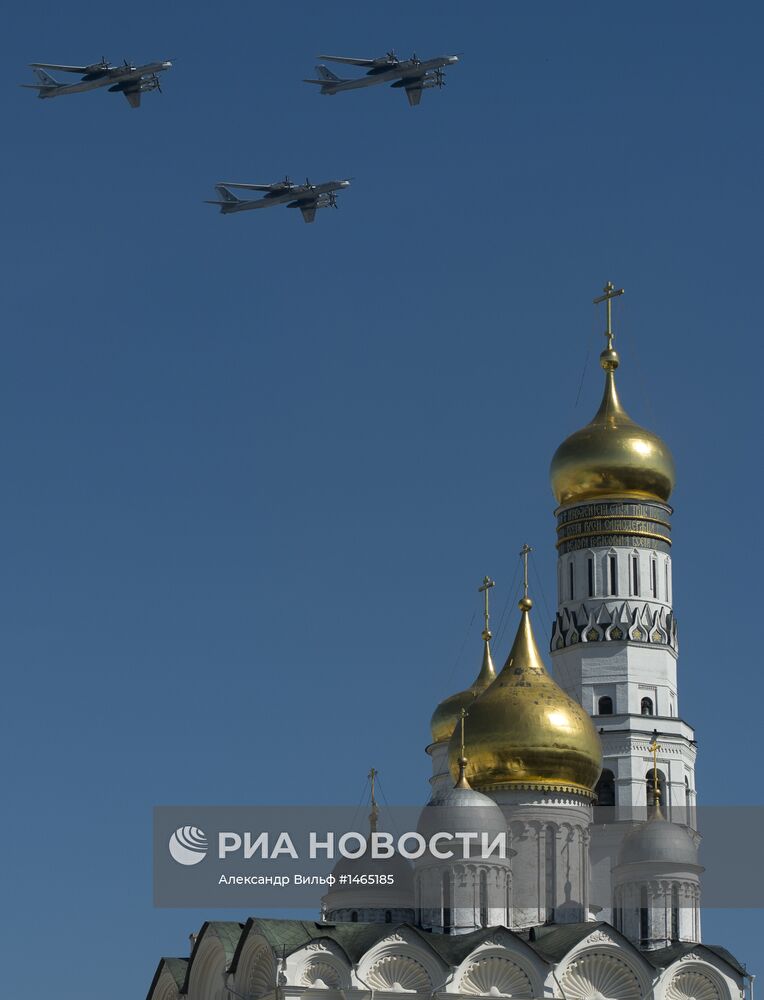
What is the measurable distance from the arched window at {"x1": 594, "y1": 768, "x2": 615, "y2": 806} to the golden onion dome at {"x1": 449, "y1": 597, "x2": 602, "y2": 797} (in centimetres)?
401

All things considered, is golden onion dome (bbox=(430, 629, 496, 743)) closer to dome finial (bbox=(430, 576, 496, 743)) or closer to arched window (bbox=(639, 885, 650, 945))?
dome finial (bbox=(430, 576, 496, 743))

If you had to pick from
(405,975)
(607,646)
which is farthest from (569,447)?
(405,975)

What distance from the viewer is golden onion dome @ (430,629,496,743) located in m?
59.9

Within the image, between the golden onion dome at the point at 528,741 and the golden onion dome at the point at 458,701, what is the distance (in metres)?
7.79

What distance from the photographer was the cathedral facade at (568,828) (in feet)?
153

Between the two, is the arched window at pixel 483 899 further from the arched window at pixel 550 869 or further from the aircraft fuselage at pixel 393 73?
the aircraft fuselage at pixel 393 73

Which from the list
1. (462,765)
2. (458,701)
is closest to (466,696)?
(458,701)

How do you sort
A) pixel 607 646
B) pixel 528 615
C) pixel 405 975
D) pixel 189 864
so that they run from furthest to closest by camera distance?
pixel 607 646 → pixel 528 615 → pixel 189 864 → pixel 405 975

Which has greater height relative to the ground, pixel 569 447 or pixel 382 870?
pixel 569 447

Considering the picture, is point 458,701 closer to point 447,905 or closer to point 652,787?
point 652,787

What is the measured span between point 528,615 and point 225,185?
11.3 metres

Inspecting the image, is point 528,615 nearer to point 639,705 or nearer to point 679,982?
point 639,705

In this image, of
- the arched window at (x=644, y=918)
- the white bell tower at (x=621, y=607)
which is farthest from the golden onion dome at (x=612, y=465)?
the arched window at (x=644, y=918)

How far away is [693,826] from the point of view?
5606 centimetres
